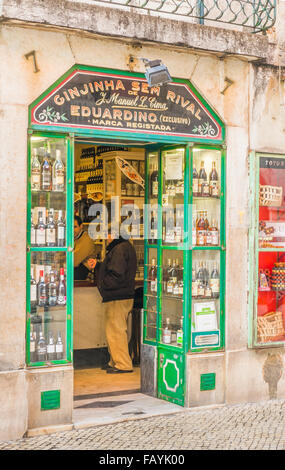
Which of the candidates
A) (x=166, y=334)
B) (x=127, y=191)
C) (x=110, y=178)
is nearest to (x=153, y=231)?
(x=166, y=334)

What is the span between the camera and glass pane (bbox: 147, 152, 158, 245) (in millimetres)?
9078

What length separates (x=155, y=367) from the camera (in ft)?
29.3

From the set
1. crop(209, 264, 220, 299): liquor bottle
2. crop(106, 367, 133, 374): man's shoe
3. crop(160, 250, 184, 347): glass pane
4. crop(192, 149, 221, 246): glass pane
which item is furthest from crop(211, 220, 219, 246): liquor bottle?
crop(106, 367, 133, 374): man's shoe

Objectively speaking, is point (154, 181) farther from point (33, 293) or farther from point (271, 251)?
point (33, 293)

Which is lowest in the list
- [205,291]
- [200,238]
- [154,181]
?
[205,291]

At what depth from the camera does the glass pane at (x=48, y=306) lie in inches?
298

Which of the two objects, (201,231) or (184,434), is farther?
(201,231)

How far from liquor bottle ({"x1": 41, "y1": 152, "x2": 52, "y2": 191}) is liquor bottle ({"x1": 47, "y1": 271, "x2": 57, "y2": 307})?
3.03 ft

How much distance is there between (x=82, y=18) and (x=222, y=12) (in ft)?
6.31

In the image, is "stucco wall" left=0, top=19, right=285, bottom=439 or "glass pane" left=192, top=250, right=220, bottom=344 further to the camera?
"glass pane" left=192, top=250, right=220, bottom=344

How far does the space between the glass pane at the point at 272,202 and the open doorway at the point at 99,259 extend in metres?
1.70

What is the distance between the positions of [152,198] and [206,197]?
79cm

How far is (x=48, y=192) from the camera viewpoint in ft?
25.2

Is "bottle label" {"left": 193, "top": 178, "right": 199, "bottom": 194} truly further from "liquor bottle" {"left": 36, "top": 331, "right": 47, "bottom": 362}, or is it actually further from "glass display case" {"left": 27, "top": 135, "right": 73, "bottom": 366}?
"liquor bottle" {"left": 36, "top": 331, "right": 47, "bottom": 362}
